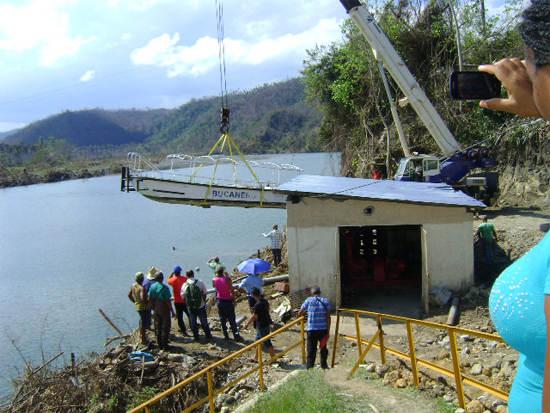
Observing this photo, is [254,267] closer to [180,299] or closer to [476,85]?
[180,299]

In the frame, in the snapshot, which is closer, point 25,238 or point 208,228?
point 208,228

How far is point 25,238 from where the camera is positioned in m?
37.3

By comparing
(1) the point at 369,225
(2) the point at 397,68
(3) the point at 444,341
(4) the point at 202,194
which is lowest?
(3) the point at 444,341

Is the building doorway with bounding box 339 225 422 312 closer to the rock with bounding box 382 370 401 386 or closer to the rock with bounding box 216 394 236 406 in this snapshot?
the rock with bounding box 216 394 236 406

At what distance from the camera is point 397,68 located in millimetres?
19469

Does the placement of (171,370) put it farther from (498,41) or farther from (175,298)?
(498,41)

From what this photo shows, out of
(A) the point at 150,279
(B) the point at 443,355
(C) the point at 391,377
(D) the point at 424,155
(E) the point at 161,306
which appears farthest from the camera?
(D) the point at 424,155

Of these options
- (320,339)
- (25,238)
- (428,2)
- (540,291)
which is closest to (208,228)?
(25,238)

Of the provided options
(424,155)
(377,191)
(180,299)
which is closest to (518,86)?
(180,299)

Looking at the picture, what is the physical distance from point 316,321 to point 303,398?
2303 millimetres

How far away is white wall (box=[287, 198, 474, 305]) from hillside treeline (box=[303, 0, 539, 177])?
1334 centimetres

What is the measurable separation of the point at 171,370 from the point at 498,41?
24641 millimetres

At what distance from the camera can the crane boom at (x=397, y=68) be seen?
1875 cm

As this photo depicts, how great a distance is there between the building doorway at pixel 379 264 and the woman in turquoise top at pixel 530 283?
1138 centimetres
